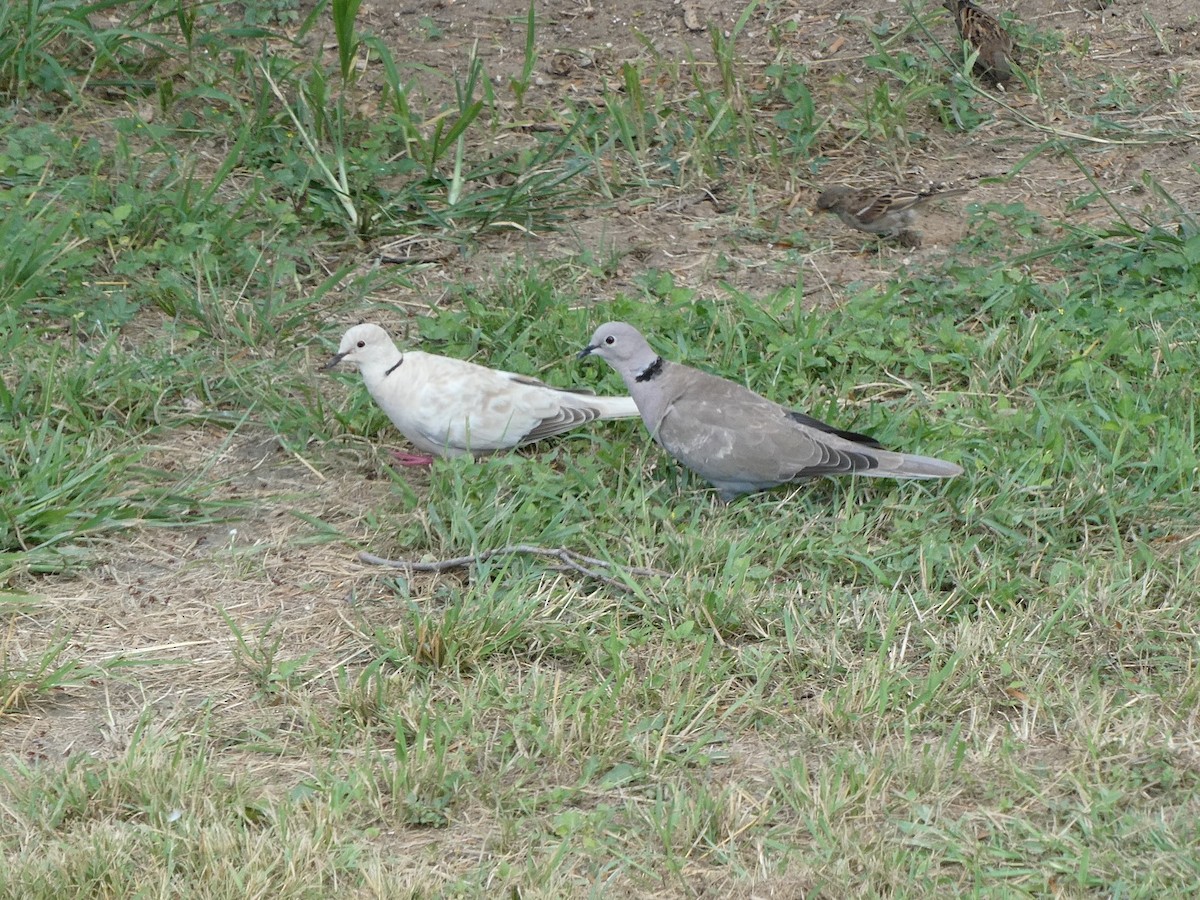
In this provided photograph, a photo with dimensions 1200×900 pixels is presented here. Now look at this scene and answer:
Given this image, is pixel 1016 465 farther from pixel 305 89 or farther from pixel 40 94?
pixel 40 94

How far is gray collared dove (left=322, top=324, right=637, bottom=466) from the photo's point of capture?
467cm

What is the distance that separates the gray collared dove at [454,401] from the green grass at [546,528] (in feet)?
0.48

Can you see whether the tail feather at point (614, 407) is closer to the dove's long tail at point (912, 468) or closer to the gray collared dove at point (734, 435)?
the gray collared dove at point (734, 435)

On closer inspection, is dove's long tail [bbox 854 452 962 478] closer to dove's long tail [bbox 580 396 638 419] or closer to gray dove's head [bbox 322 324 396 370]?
dove's long tail [bbox 580 396 638 419]

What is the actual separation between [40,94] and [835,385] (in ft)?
13.8

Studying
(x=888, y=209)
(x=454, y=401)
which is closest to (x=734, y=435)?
(x=454, y=401)

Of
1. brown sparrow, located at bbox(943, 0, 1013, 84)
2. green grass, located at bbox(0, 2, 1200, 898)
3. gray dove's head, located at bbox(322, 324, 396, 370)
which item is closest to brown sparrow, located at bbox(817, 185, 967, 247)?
Result: green grass, located at bbox(0, 2, 1200, 898)

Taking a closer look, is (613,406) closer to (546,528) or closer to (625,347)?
(625,347)

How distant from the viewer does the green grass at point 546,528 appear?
128 inches

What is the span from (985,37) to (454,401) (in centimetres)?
392

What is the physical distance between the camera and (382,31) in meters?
7.67

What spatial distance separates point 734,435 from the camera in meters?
4.40

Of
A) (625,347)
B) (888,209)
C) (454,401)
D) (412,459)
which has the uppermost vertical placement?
(625,347)

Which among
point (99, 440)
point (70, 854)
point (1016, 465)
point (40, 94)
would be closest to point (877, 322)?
point (1016, 465)
